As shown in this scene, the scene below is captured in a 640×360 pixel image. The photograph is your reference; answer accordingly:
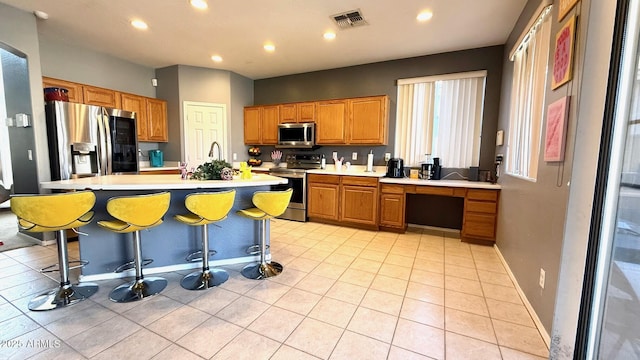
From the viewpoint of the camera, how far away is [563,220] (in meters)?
1.53

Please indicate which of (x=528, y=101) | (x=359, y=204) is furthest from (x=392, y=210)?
(x=528, y=101)

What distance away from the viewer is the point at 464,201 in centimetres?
358

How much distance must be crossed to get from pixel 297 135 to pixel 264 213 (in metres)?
2.63

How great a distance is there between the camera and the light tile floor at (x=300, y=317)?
1587 mm

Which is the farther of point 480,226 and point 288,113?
point 288,113

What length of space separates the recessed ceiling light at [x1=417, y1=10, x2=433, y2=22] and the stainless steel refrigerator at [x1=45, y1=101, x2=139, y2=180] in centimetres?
443

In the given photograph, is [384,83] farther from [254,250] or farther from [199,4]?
[254,250]

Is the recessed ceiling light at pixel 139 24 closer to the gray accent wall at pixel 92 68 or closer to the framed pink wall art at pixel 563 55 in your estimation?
the gray accent wall at pixel 92 68

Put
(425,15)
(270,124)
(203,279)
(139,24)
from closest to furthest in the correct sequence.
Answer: (203,279)
(425,15)
(139,24)
(270,124)

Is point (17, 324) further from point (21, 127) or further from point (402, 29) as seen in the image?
point (402, 29)

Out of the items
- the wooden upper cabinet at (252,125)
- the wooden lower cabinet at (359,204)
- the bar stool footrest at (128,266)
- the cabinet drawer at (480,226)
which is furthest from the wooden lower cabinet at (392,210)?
the bar stool footrest at (128,266)

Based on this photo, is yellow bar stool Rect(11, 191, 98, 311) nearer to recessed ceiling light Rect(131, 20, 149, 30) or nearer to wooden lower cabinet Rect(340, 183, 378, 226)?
recessed ceiling light Rect(131, 20, 149, 30)

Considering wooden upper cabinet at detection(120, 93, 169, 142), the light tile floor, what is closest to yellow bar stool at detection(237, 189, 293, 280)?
the light tile floor

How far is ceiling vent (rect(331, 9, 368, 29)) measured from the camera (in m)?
2.89
